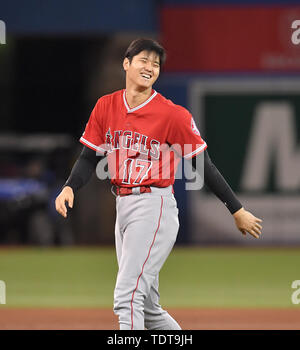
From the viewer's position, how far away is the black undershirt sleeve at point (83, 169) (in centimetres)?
508

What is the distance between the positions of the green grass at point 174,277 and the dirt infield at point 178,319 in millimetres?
524

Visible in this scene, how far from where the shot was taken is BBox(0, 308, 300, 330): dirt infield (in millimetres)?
7328

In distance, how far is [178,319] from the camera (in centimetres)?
777

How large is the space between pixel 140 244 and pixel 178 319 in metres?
3.11

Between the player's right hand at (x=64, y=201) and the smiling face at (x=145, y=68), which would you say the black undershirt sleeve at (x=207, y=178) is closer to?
the player's right hand at (x=64, y=201)

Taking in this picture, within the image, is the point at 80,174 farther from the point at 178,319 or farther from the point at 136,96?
the point at 178,319

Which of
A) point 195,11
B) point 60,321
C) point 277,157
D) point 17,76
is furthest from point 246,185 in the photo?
point 17,76

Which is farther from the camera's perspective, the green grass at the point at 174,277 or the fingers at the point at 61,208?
the green grass at the point at 174,277

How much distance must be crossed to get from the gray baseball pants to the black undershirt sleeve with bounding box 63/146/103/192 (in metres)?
0.27

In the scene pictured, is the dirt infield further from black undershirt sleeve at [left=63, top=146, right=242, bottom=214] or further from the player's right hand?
the player's right hand
